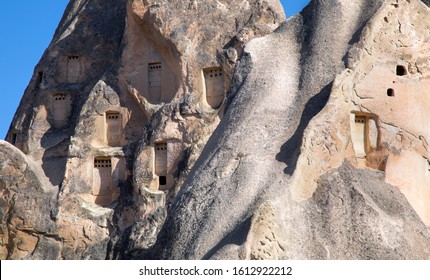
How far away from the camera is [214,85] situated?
107 feet

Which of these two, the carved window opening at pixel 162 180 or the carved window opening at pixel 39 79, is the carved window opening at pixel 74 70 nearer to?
the carved window opening at pixel 39 79

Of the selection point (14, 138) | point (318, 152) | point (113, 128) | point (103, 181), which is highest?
point (318, 152)

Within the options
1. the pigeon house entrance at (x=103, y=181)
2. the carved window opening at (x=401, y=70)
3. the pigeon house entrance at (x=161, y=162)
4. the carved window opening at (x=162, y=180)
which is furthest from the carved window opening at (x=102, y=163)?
the carved window opening at (x=401, y=70)

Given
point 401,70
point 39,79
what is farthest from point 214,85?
point 401,70

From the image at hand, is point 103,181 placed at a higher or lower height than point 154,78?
lower

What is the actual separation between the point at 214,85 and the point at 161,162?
258cm

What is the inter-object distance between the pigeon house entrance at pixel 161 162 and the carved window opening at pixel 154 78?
7.32 ft

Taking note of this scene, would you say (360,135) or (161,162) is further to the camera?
(161,162)

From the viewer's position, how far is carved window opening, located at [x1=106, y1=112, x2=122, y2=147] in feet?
113

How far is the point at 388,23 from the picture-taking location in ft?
51.6

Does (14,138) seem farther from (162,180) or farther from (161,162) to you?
(162,180)

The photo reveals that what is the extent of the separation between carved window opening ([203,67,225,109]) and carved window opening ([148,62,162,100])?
210cm

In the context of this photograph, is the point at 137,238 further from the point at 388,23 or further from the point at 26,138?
the point at 26,138
